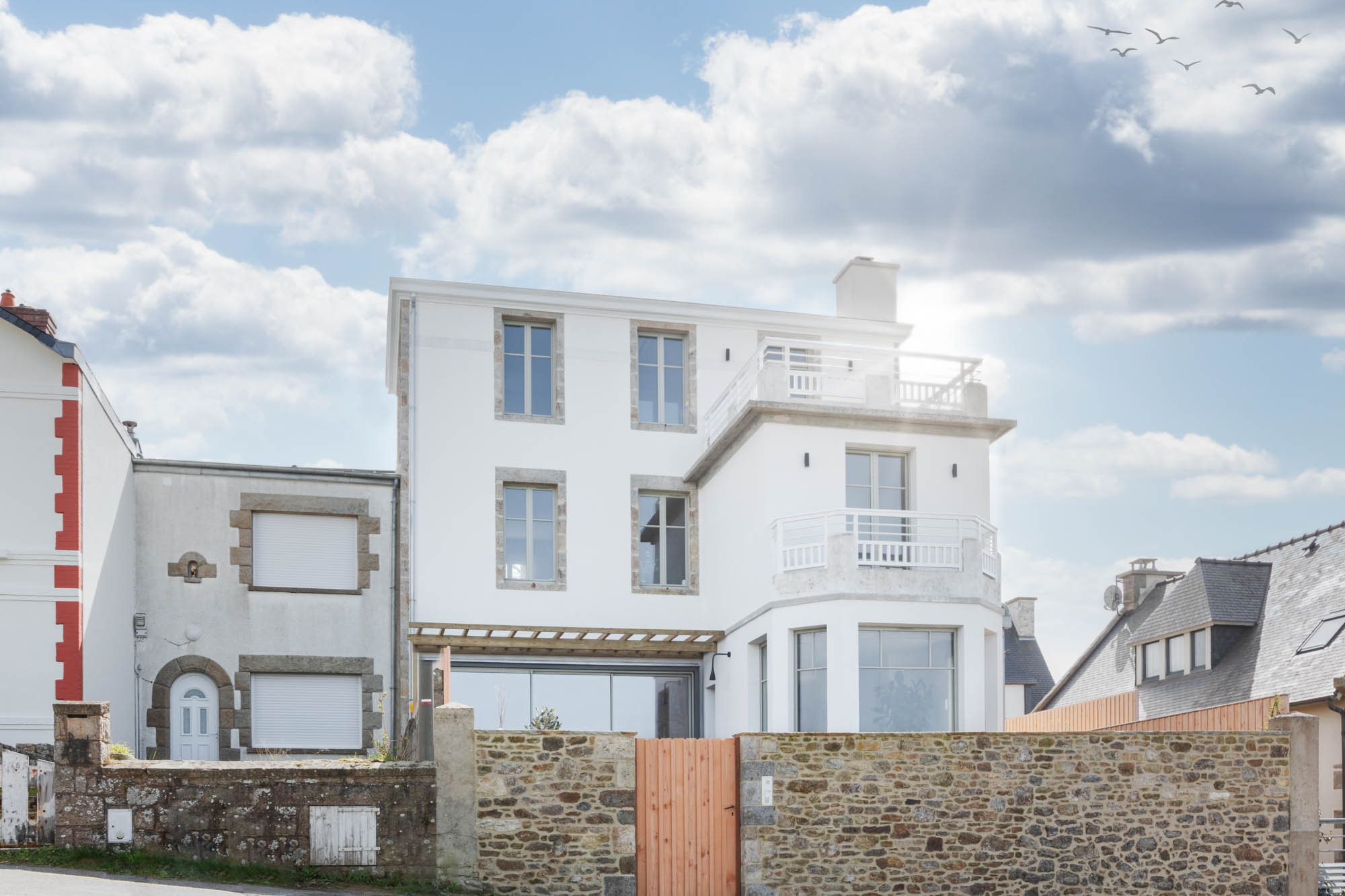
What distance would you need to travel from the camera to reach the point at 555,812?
13.0 m

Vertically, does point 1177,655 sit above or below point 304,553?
below

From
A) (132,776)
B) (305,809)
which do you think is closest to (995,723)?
(305,809)

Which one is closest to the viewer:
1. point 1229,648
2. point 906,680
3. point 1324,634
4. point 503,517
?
point 906,680

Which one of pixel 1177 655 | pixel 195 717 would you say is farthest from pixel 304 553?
pixel 1177 655

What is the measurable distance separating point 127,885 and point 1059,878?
353 inches

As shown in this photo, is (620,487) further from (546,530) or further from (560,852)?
(560,852)

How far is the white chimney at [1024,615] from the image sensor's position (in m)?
37.8

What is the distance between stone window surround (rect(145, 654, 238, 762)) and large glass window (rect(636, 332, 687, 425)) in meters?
7.13

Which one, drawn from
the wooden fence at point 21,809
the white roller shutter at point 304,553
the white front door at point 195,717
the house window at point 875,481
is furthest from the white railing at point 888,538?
the wooden fence at point 21,809

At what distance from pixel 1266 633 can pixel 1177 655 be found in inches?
91.3

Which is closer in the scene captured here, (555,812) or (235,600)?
(555,812)

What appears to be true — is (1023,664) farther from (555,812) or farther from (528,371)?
(555,812)

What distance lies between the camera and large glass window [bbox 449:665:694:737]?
20047 millimetres

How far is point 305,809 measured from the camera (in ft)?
41.2
